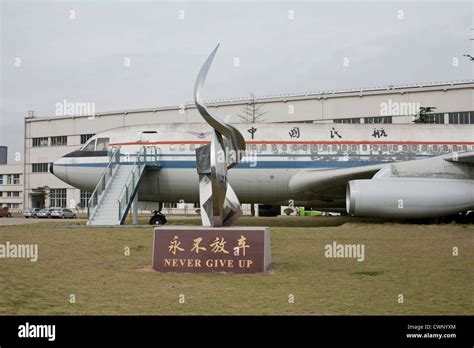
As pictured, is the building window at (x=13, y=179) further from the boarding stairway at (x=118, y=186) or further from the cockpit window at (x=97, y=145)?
the boarding stairway at (x=118, y=186)

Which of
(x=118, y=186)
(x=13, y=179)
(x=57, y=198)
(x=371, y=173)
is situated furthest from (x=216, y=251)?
(x=13, y=179)

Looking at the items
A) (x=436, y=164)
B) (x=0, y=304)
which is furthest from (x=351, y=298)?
(x=436, y=164)

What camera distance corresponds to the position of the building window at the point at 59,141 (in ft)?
242

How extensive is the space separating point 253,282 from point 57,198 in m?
64.8

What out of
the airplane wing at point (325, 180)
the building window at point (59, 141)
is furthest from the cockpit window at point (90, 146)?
the building window at point (59, 141)

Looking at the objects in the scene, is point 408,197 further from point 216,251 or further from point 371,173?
point 216,251

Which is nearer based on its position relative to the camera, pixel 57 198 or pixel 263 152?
pixel 263 152

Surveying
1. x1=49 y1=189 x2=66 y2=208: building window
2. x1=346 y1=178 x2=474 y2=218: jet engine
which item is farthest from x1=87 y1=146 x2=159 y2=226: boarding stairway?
x1=49 y1=189 x2=66 y2=208: building window

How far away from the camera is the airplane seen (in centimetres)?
2549

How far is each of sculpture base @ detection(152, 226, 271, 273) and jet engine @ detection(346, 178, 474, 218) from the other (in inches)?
406

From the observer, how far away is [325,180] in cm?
2511

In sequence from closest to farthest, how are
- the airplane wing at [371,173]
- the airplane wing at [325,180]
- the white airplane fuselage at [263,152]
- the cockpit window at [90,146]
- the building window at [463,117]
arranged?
the airplane wing at [371,173] → the airplane wing at [325,180] → the white airplane fuselage at [263,152] → the cockpit window at [90,146] → the building window at [463,117]

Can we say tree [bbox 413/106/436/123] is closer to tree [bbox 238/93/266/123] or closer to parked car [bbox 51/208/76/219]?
tree [bbox 238/93/266/123]

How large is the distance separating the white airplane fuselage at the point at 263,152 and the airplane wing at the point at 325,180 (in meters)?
0.29
